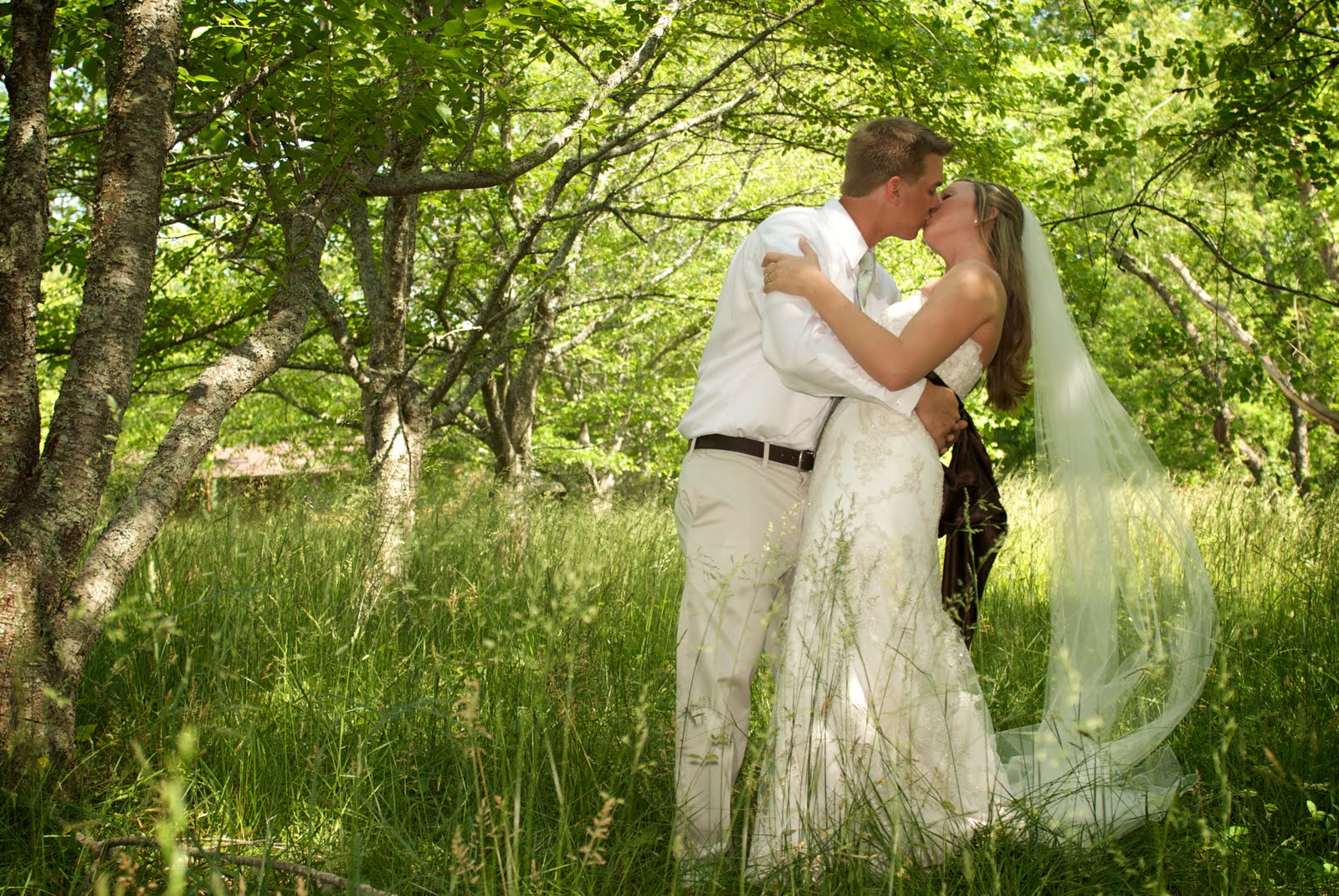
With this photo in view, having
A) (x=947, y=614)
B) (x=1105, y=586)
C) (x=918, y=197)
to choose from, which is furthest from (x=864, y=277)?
(x=1105, y=586)

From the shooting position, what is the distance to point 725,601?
2.92 m

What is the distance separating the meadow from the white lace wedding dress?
0.80 ft

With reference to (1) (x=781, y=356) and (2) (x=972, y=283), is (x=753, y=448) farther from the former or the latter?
(2) (x=972, y=283)

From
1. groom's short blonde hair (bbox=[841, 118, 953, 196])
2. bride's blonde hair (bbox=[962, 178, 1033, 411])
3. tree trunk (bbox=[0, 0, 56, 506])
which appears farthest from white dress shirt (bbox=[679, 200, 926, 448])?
tree trunk (bbox=[0, 0, 56, 506])

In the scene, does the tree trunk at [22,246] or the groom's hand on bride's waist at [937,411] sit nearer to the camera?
the tree trunk at [22,246]

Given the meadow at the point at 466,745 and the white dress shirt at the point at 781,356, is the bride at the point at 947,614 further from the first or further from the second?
the meadow at the point at 466,745

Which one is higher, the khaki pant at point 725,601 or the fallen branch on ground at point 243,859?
the khaki pant at point 725,601

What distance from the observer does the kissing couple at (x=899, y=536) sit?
116 inches

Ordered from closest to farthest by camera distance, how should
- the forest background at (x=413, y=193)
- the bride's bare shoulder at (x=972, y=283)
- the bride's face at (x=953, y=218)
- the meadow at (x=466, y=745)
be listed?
the meadow at (x=466, y=745) < the forest background at (x=413, y=193) < the bride's bare shoulder at (x=972, y=283) < the bride's face at (x=953, y=218)

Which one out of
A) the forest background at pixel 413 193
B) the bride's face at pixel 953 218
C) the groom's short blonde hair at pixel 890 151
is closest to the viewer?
the forest background at pixel 413 193

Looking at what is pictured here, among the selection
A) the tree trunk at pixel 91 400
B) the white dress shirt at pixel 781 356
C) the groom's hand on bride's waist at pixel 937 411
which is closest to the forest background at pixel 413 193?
the tree trunk at pixel 91 400

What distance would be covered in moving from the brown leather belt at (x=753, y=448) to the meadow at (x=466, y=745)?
0.58 m

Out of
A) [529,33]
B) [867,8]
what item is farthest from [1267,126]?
[529,33]

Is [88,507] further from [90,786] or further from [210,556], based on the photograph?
[210,556]
